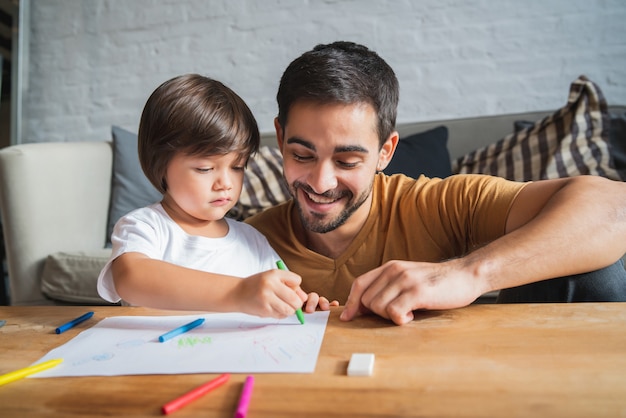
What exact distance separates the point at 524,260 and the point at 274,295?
406mm

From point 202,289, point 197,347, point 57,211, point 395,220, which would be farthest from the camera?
point 57,211

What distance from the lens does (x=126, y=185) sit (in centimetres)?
262

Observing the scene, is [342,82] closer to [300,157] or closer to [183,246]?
[300,157]

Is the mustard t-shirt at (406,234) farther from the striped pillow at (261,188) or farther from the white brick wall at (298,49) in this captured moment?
the white brick wall at (298,49)

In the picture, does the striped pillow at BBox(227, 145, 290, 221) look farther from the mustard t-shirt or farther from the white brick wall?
the mustard t-shirt

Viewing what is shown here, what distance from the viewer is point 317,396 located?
63 centimetres

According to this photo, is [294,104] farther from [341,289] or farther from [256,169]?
[256,169]

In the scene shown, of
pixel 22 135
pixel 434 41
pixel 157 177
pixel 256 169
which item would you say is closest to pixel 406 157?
pixel 256 169

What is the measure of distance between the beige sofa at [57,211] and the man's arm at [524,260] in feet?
4.59

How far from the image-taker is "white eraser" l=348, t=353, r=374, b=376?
0.67 metres

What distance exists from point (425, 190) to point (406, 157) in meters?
0.94

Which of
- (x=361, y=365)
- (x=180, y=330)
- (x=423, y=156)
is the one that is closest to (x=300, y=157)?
(x=180, y=330)

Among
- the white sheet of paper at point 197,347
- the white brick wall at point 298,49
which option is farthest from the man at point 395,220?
the white brick wall at point 298,49

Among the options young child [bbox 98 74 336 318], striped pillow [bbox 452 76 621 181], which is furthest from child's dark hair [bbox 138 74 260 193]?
striped pillow [bbox 452 76 621 181]
